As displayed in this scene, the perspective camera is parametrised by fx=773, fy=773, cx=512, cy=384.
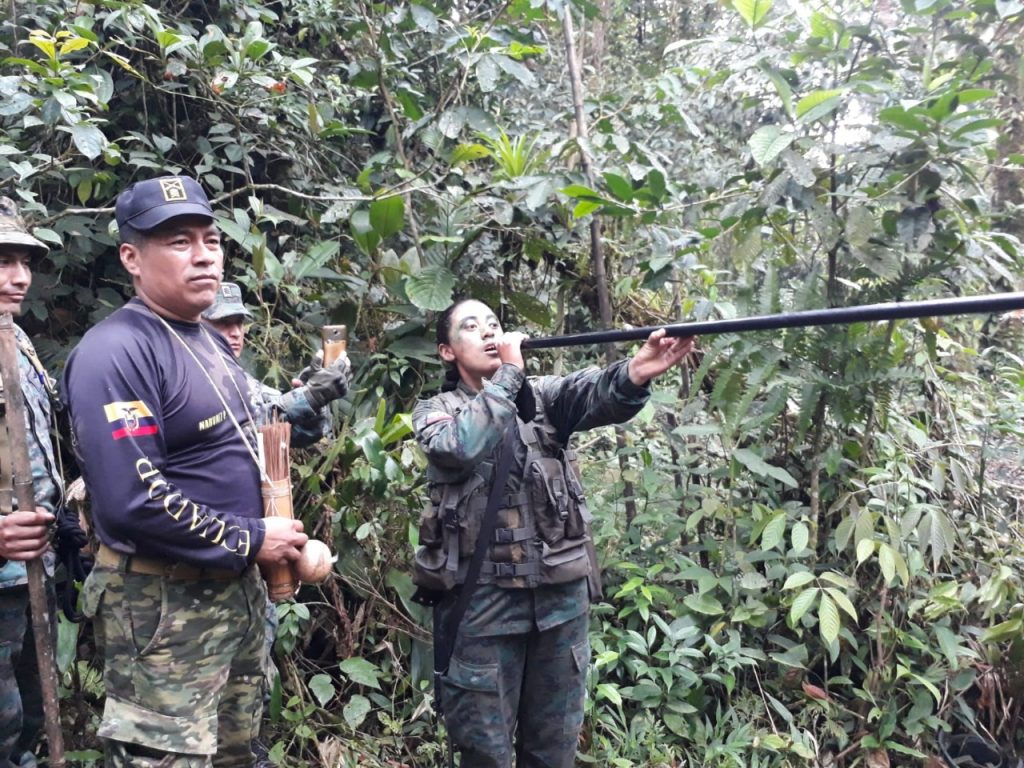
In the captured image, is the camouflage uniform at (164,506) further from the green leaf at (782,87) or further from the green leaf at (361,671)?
the green leaf at (782,87)

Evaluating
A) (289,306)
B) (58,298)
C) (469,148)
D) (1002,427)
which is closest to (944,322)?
(1002,427)

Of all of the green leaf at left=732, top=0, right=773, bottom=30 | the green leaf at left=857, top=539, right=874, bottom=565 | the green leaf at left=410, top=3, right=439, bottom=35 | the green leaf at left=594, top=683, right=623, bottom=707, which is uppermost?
the green leaf at left=410, top=3, right=439, bottom=35

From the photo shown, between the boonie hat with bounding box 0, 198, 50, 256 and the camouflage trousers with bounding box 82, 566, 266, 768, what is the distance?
3.82 feet

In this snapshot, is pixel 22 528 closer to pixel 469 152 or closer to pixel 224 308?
pixel 224 308

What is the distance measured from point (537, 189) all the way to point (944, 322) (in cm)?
239

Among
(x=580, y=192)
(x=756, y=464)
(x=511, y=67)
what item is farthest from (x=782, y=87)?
(x=756, y=464)

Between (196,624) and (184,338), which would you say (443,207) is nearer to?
(184,338)

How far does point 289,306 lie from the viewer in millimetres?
4422

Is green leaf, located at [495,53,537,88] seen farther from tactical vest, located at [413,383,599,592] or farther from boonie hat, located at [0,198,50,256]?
boonie hat, located at [0,198,50,256]

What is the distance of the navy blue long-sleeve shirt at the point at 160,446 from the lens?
186 centimetres

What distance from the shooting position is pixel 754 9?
327cm

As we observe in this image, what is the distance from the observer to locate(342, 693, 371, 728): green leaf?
330cm

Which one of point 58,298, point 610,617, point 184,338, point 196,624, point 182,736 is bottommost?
point 610,617

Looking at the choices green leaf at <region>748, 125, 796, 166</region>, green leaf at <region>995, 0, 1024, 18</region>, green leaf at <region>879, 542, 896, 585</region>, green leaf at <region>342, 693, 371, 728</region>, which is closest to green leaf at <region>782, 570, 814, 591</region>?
green leaf at <region>879, 542, 896, 585</region>
